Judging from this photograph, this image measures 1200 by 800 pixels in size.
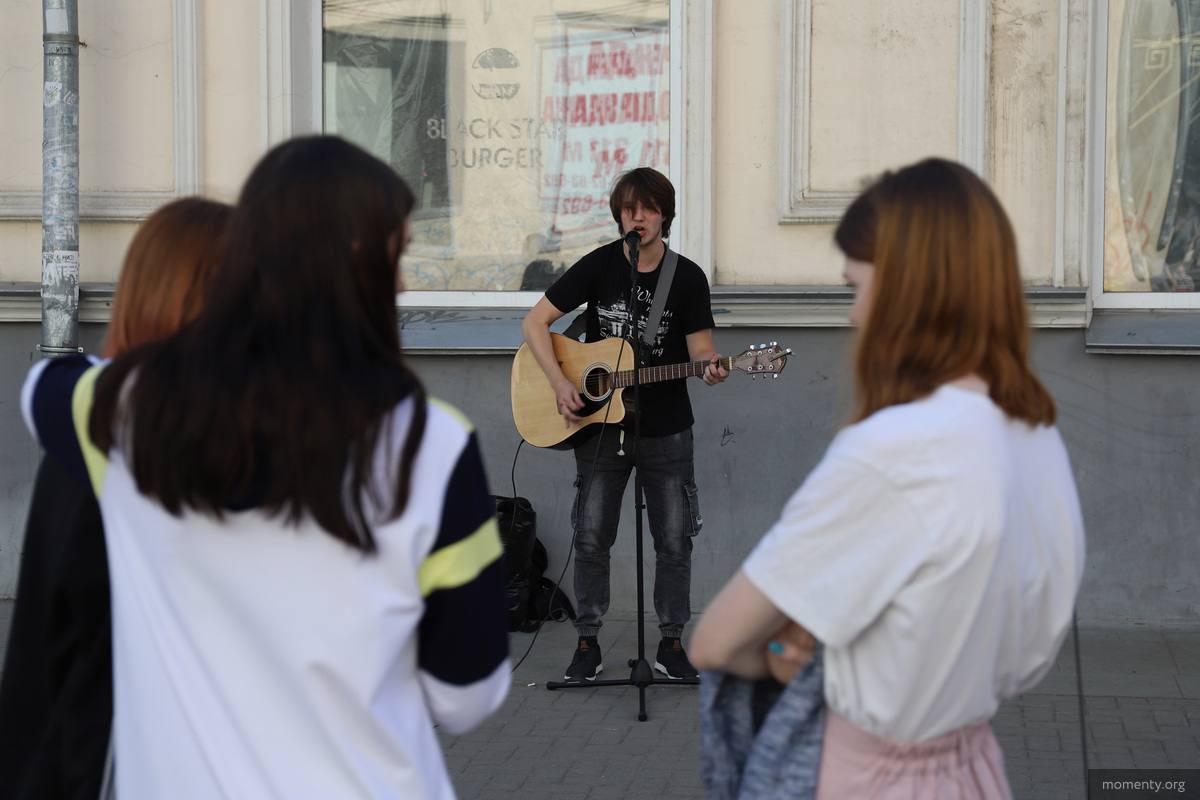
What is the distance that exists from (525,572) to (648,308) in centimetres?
170

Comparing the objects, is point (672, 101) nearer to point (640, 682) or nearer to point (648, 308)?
point (648, 308)

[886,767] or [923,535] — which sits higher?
[923,535]

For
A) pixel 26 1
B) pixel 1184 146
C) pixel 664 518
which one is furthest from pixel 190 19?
pixel 1184 146

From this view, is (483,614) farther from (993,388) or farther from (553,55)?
(553,55)

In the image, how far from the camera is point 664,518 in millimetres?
4988

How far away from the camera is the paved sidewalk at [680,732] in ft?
12.9

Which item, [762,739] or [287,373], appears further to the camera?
A: [762,739]

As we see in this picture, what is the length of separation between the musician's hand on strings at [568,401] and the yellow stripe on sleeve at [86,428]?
3.36 meters

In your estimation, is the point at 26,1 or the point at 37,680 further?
the point at 26,1

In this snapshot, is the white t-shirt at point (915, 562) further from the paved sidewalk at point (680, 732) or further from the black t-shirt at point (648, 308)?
the black t-shirt at point (648, 308)

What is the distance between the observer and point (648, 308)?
192 inches

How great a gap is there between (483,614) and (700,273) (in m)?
3.59

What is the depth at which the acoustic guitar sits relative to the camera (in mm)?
4812

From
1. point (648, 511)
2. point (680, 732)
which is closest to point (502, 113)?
point (648, 511)
